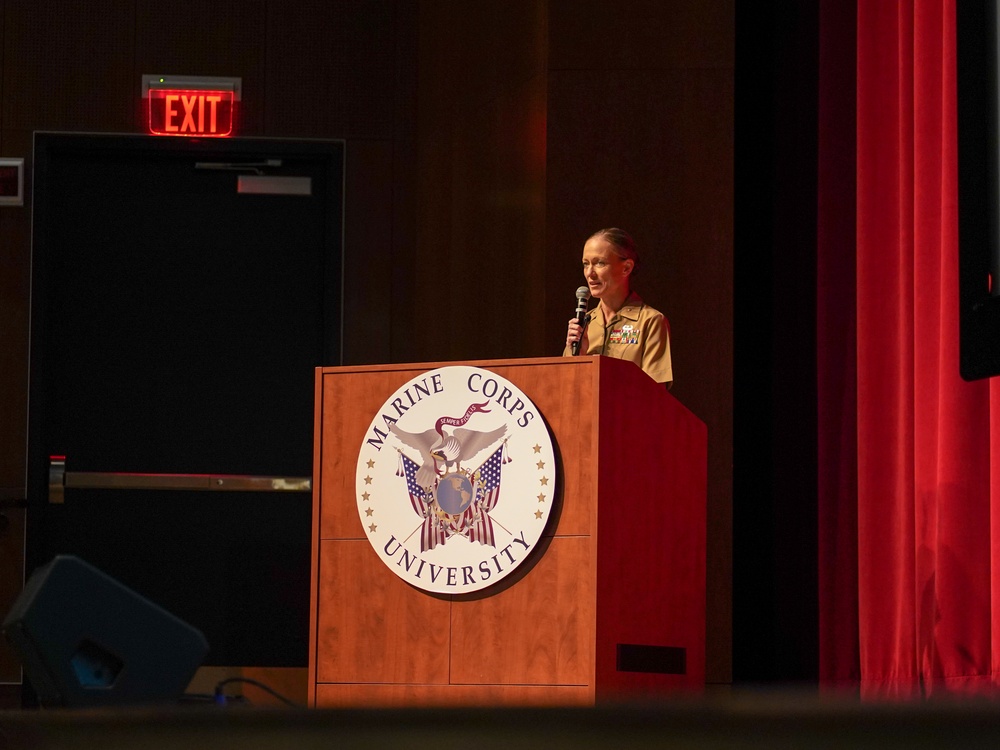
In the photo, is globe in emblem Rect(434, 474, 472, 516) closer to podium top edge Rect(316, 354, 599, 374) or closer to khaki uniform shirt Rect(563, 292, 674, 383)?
podium top edge Rect(316, 354, 599, 374)

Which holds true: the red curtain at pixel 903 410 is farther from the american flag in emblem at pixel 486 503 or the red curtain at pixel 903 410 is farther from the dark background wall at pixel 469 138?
the american flag in emblem at pixel 486 503

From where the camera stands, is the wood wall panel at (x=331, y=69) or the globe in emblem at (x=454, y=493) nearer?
the globe in emblem at (x=454, y=493)

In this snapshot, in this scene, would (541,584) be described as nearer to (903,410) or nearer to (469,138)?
(903,410)

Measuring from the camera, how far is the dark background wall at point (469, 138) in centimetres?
444

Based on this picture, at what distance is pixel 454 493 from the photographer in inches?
97.9

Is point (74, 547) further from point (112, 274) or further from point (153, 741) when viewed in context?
point (153, 741)

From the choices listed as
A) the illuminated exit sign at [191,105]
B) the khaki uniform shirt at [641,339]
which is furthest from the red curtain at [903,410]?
the illuminated exit sign at [191,105]

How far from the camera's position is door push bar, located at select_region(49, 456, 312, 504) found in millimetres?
5047

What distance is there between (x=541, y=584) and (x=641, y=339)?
35.5 inches

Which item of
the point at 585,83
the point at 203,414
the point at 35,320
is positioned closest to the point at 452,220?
the point at 585,83

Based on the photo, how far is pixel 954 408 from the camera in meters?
3.33

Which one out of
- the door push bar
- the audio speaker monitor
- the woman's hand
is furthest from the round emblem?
the door push bar

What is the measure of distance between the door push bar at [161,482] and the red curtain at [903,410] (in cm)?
214

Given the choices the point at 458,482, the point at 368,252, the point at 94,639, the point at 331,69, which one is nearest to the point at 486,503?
the point at 458,482
